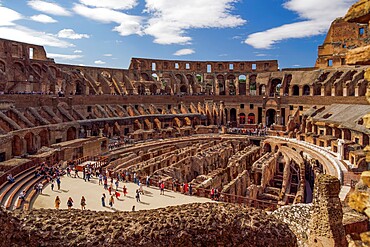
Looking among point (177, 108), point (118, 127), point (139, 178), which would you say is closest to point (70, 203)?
point (139, 178)

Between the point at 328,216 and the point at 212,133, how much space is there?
30.5 metres

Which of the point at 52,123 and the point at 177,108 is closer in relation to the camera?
the point at 52,123

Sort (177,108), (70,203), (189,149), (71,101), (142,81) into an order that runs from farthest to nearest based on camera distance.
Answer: (142,81)
(177,108)
(71,101)
(189,149)
(70,203)

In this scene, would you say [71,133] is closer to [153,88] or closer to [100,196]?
[100,196]

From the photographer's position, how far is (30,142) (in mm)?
24156

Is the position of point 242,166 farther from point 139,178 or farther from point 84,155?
point 84,155

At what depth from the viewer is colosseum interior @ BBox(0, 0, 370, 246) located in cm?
625

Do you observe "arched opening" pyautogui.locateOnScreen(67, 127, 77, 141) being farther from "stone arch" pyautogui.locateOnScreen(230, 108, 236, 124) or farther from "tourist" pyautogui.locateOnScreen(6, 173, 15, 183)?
"stone arch" pyautogui.locateOnScreen(230, 108, 236, 124)

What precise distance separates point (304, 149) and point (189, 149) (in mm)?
11133

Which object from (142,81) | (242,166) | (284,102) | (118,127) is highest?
(142,81)

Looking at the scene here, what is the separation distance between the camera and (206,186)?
17.4 meters

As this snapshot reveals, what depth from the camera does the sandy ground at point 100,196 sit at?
48.3ft

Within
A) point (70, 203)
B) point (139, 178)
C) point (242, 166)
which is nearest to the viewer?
point (70, 203)

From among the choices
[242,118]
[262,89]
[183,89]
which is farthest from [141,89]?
[262,89]
